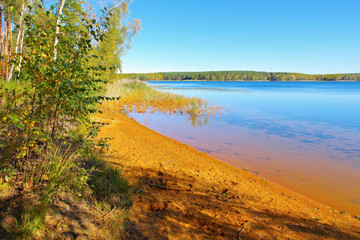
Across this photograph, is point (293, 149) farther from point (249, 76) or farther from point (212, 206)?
point (249, 76)

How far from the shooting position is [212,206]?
12.1 feet

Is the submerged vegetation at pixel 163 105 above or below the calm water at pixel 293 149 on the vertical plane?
A: above

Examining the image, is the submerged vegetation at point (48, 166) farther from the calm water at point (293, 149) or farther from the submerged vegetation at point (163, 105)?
the submerged vegetation at point (163, 105)

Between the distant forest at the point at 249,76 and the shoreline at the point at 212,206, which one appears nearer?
the shoreline at the point at 212,206

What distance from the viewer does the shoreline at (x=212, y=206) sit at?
Result: 3089 millimetres

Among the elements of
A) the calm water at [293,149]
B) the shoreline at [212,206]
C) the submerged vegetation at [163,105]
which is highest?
the submerged vegetation at [163,105]

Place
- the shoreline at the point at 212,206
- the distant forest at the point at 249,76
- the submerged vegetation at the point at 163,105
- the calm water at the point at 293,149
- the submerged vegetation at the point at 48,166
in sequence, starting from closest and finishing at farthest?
the submerged vegetation at the point at 48,166 < the shoreline at the point at 212,206 < the calm water at the point at 293,149 < the submerged vegetation at the point at 163,105 < the distant forest at the point at 249,76

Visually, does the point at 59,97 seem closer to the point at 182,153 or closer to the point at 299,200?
the point at 182,153

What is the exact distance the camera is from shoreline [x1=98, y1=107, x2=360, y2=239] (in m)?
3.09

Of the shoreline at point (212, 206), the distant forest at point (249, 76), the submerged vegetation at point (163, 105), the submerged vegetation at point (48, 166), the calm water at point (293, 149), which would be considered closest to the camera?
the submerged vegetation at point (48, 166)

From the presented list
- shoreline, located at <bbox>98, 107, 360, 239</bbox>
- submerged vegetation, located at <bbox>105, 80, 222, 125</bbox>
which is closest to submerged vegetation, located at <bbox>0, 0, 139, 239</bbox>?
shoreline, located at <bbox>98, 107, 360, 239</bbox>

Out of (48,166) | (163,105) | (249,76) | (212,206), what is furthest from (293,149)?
(249,76)

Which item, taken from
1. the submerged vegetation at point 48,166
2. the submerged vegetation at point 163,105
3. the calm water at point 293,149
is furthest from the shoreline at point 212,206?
the submerged vegetation at point 163,105

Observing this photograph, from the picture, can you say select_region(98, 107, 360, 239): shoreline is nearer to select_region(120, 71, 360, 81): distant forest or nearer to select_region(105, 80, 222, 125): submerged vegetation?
select_region(105, 80, 222, 125): submerged vegetation
